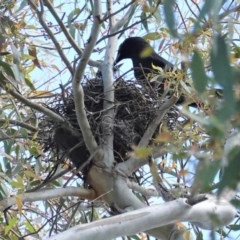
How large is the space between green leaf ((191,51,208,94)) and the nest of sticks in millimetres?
1604

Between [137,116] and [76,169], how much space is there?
387 millimetres

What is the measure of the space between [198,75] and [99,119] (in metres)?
1.74

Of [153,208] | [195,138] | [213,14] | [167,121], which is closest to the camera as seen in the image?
[213,14]

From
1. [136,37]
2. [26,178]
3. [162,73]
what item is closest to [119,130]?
[162,73]

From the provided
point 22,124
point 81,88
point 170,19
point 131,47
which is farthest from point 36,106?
point 131,47

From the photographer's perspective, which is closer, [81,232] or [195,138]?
[81,232]

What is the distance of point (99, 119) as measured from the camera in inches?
97.3

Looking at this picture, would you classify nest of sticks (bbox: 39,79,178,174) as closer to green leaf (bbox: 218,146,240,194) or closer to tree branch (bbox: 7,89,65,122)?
tree branch (bbox: 7,89,65,122)

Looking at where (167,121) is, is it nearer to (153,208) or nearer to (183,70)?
(183,70)

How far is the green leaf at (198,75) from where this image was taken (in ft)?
2.39

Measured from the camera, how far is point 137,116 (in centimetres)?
265

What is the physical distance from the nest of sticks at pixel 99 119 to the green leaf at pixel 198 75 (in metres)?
1.60

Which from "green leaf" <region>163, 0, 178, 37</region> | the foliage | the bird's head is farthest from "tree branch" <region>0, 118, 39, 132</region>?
"green leaf" <region>163, 0, 178, 37</region>

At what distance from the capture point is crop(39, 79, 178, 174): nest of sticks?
2.40 metres
